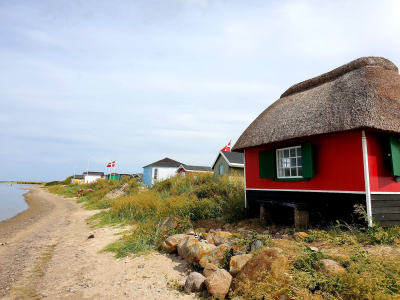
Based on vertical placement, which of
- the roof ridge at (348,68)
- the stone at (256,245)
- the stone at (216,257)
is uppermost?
the roof ridge at (348,68)

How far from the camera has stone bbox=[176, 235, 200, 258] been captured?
20.7 ft

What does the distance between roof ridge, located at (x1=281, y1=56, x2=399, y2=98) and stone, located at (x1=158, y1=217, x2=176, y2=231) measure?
749 cm

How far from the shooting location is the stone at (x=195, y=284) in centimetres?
470

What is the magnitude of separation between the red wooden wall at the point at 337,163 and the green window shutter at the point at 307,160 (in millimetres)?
257

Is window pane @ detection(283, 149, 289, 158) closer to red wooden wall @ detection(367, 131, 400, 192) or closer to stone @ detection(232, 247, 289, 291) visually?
red wooden wall @ detection(367, 131, 400, 192)

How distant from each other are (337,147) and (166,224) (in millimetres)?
5854

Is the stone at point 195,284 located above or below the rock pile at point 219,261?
below

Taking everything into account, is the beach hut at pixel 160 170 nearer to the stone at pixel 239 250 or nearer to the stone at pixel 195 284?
the stone at pixel 239 250

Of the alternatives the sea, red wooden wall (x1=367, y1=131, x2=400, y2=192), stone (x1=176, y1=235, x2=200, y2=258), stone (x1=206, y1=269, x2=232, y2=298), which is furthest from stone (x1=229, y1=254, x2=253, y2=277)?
the sea

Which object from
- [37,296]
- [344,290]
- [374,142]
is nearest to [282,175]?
[374,142]

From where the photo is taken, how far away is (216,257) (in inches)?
214

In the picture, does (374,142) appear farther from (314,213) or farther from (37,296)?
(37,296)

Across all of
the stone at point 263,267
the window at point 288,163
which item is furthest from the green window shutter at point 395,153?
the stone at point 263,267

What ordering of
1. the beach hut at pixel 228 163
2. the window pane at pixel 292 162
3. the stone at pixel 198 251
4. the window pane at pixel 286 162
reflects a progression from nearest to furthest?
the stone at pixel 198 251 < the window pane at pixel 292 162 < the window pane at pixel 286 162 < the beach hut at pixel 228 163
